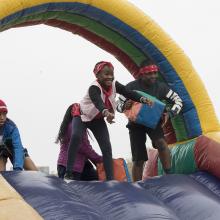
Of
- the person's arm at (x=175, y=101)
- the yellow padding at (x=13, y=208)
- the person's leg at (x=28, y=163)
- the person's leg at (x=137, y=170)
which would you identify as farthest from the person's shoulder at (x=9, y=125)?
the person's arm at (x=175, y=101)

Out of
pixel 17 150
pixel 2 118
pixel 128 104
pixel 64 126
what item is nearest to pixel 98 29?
pixel 128 104

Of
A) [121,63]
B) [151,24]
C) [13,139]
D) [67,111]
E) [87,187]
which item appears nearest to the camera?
[87,187]

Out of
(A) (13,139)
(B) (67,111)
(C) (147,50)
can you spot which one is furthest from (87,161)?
(C) (147,50)

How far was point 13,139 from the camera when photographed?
11.7 feet

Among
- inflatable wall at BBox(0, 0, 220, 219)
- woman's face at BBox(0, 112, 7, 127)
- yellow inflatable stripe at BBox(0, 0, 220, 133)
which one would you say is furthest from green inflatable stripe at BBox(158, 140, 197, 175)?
woman's face at BBox(0, 112, 7, 127)

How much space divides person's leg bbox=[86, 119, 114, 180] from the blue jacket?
545 mm

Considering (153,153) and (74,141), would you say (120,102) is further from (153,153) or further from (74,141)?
(153,153)

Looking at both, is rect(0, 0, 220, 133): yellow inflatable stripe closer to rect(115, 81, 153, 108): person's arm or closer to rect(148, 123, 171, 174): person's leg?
rect(148, 123, 171, 174): person's leg

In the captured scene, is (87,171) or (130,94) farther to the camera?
(87,171)

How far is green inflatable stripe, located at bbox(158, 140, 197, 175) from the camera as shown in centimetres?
401

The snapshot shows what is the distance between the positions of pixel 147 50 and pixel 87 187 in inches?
67.5

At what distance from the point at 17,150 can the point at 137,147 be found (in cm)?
A: 102

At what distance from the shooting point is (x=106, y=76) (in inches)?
141

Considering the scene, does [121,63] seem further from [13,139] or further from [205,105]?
[13,139]
